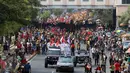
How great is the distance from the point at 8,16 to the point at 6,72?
331 cm

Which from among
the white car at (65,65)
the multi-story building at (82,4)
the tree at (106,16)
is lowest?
the tree at (106,16)

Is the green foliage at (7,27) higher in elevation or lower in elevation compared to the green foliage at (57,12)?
higher

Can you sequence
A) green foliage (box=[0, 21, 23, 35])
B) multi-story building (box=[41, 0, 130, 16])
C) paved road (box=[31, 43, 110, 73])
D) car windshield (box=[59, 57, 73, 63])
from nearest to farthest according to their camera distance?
green foliage (box=[0, 21, 23, 35])
car windshield (box=[59, 57, 73, 63])
paved road (box=[31, 43, 110, 73])
multi-story building (box=[41, 0, 130, 16])

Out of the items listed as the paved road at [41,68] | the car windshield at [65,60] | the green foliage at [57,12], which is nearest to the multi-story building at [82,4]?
the paved road at [41,68]

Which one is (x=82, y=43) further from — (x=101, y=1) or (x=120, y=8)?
(x=101, y=1)

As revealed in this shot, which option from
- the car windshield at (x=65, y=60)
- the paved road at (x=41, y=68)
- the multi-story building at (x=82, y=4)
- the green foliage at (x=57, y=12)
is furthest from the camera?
the green foliage at (x=57, y=12)

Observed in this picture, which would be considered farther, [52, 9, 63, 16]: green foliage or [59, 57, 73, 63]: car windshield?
[52, 9, 63, 16]: green foliage

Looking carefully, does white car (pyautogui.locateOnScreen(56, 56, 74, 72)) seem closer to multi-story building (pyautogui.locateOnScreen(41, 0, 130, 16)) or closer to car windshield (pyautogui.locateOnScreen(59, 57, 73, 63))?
car windshield (pyautogui.locateOnScreen(59, 57, 73, 63))

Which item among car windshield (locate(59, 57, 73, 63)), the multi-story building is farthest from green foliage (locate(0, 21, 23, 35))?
the multi-story building

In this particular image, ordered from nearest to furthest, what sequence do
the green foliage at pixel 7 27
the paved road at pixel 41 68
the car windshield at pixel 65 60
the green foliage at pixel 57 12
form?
the green foliage at pixel 7 27
the car windshield at pixel 65 60
the paved road at pixel 41 68
the green foliage at pixel 57 12

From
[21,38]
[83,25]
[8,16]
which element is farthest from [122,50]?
[83,25]

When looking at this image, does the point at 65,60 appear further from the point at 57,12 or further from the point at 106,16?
the point at 57,12

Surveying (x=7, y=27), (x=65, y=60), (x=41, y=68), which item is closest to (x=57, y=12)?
(x=41, y=68)

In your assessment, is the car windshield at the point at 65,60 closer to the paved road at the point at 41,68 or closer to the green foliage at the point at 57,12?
the paved road at the point at 41,68
